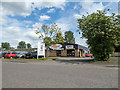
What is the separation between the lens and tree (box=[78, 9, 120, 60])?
15633 mm

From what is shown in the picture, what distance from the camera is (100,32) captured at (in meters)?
15.6

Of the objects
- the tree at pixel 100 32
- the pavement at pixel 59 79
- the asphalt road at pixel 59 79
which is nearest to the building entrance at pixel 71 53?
the tree at pixel 100 32

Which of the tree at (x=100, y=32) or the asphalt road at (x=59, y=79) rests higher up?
the tree at (x=100, y=32)

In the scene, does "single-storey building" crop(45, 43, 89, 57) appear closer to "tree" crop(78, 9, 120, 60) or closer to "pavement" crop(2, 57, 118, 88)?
"tree" crop(78, 9, 120, 60)

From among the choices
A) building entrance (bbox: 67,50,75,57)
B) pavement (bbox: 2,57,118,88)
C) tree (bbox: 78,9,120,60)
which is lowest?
pavement (bbox: 2,57,118,88)

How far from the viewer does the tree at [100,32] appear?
15.6 meters

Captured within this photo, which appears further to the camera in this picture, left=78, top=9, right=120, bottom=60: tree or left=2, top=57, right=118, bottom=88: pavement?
left=78, top=9, right=120, bottom=60: tree

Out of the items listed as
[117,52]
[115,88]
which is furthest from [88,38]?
[117,52]

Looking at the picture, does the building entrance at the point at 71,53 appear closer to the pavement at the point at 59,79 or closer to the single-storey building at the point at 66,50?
the single-storey building at the point at 66,50

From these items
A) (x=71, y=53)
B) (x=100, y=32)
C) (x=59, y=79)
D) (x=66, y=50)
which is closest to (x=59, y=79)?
(x=59, y=79)

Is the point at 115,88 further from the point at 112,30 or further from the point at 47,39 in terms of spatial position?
the point at 47,39

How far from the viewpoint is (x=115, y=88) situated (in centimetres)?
434

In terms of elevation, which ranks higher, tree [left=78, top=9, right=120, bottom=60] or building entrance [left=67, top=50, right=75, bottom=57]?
tree [left=78, top=9, right=120, bottom=60]

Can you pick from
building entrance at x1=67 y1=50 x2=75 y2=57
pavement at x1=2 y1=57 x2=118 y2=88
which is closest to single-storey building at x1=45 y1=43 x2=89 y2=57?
building entrance at x1=67 y1=50 x2=75 y2=57
